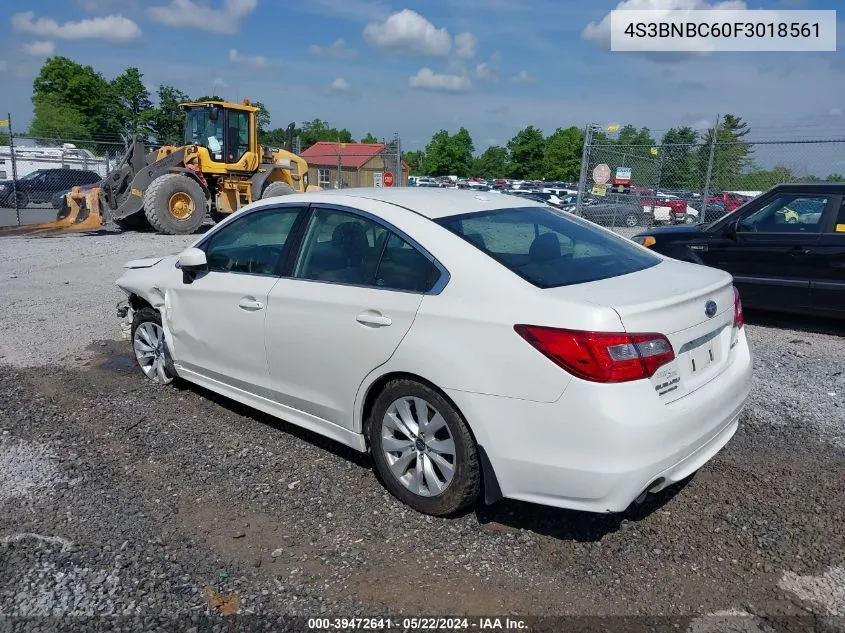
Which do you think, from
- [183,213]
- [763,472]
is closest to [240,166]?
[183,213]

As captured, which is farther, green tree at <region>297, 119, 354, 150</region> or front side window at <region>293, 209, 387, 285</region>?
green tree at <region>297, 119, 354, 150</region>

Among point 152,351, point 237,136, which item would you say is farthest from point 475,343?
point 237,136

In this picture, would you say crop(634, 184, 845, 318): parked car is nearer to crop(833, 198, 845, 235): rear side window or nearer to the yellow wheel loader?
crop(833, 198, 845, 235): rear side window

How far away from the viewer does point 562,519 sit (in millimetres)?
3477

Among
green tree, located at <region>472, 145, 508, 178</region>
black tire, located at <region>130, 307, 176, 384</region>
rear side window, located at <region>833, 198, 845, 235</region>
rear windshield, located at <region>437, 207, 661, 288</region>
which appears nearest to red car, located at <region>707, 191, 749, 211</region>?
rear side window, located at <region>833, 198, 845, 235</region>

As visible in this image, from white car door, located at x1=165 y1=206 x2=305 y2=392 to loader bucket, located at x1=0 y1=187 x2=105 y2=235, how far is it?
14.0 metres

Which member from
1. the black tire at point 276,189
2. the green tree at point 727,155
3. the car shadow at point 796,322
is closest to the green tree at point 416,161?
the black tire at point 276,189

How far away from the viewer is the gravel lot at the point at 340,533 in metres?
2.84

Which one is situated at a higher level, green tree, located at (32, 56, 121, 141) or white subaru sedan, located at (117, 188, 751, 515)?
green tree, located at (32, 56, 121, 141)

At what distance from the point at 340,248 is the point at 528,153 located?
72631mm

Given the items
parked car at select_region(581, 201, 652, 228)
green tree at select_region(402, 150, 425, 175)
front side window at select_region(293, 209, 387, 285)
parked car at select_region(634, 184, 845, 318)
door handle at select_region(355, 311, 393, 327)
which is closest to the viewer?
door handle at select_region(355, 311, 393, 327)

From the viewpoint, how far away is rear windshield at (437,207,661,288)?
11.0 feet

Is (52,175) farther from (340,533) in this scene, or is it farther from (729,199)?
(340,533)

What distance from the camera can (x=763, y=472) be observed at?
156 inches
